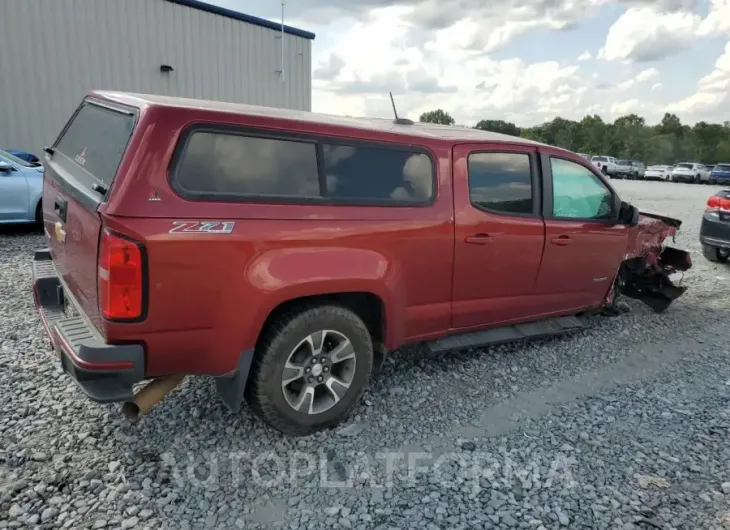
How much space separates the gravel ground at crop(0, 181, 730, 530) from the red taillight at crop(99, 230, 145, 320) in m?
0.92

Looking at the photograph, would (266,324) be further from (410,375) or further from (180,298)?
(410,375)

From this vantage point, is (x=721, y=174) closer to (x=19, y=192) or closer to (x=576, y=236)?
(x=576, y=236)

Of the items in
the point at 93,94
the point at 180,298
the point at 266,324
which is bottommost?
the point at 266,324

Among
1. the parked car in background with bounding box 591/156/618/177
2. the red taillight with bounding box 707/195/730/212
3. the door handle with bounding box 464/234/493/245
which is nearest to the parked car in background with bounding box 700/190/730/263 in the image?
A: the red taillight with bounding box 707/195/730/212

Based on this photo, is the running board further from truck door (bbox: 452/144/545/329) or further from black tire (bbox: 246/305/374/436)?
black tire (bbox: 246/305/374/436)

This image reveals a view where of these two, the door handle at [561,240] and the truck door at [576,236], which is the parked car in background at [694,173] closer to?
the truck door at [576,236]

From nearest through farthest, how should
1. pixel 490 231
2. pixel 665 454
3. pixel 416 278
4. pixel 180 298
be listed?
→ pixel 180 298 → pixel 665 454 → pixel 416 278 → pixel 490 231

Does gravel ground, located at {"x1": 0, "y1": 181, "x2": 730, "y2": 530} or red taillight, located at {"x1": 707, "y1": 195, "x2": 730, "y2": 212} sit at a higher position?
red taillight, located at {"x1": 707, "y1": 195, "x2": 730, "y2": 212}

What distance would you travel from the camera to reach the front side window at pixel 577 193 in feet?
14.7

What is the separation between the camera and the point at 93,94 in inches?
146

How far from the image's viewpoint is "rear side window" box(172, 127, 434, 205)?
2.80 m

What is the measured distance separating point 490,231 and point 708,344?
9.22 ft

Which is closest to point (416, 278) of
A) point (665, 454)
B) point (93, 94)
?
point (665, 454)

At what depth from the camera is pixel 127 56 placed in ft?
47.2
